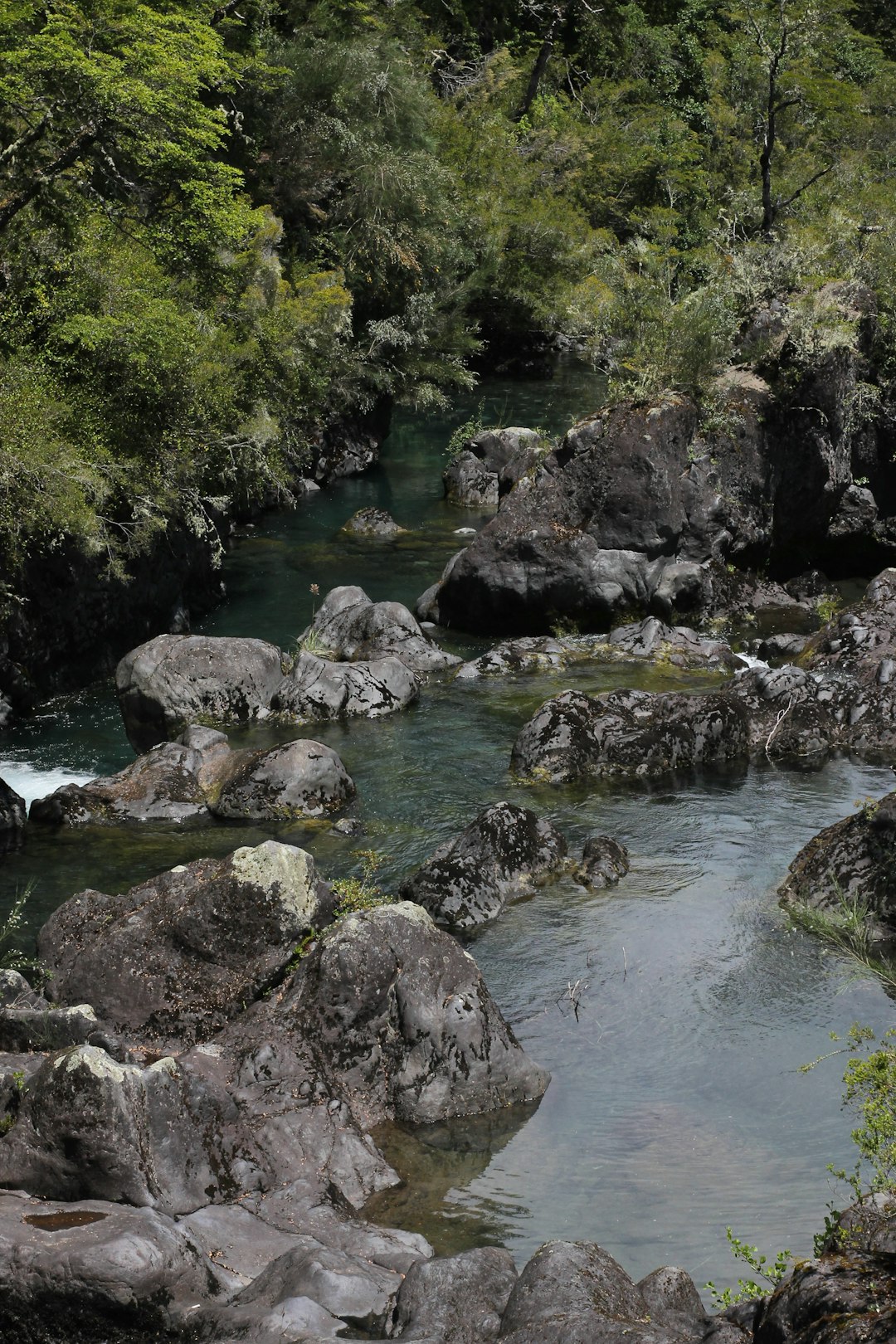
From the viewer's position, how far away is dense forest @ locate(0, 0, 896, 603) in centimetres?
2047

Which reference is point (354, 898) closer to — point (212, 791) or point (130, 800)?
point (212, 791)

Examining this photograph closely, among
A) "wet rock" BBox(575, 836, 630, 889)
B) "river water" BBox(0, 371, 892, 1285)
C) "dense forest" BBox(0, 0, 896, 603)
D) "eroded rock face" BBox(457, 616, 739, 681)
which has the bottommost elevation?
"river water" BBox(0, 371, 892, 1285)

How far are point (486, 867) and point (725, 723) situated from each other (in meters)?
5.04

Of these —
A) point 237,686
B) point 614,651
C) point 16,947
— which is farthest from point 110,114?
point 16,947

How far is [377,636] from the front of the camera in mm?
21328

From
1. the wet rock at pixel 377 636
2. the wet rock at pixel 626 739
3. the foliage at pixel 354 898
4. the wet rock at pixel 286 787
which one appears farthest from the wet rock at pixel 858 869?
the wet rock at pixel 377 636

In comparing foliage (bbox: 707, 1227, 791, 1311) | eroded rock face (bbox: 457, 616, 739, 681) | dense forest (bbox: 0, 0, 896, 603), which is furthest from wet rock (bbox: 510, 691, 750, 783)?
foliage (bbox: 707, 1227, 791, 1311)

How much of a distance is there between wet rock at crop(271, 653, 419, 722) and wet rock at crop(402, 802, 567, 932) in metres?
5.55

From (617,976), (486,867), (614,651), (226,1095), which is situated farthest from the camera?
(614,651)

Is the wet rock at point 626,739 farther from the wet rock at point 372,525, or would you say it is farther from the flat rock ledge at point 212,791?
the wet rock at point 372,525

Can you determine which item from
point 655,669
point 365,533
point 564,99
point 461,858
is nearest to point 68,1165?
point 461,858

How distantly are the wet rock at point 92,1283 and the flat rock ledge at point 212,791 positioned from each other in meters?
8.59

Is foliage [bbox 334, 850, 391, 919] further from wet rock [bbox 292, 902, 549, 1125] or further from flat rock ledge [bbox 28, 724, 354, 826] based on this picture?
flat rock ledge [bbox 28, 724, 354, 826]

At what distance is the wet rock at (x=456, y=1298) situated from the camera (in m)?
6.75
